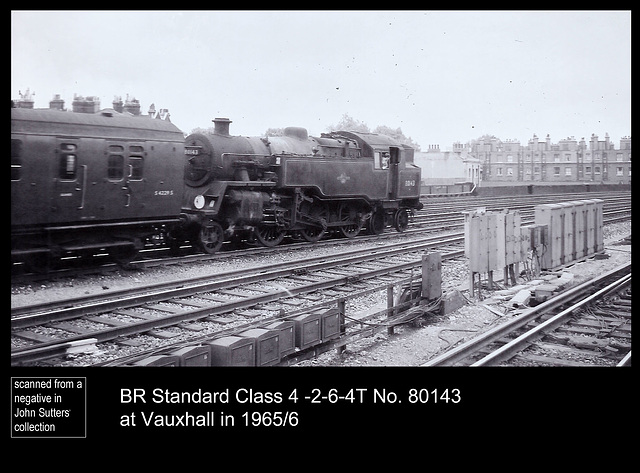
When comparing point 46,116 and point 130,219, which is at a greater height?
point 46,116

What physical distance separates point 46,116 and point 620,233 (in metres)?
16.2

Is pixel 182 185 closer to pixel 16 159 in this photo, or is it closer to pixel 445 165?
pixel 16 159

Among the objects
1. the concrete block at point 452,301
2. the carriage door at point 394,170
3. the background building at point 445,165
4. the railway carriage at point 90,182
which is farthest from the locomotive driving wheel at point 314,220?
the background building at point 445,165

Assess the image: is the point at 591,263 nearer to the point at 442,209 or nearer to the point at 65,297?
the point at 65,297

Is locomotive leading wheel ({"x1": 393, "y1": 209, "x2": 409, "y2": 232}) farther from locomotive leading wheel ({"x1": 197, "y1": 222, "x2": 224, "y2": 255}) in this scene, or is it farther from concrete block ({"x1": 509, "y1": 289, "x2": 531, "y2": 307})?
concrete block ({"x1": 509, "y1": 289, "x2": 531, "y2": 307})

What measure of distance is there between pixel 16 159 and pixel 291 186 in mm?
6963

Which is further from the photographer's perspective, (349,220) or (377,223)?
(377,223)

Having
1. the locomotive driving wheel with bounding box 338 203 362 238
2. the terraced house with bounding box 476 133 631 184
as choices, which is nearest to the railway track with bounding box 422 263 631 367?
→ the locomotive driving wheel with bounding box 338 203 362 238

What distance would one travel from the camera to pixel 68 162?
9.13 m

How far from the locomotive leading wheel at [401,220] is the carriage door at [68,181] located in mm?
10584

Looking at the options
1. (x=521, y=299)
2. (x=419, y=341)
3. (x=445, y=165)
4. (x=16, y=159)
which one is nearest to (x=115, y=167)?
(x=16, y=159)

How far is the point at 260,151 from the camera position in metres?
14.2

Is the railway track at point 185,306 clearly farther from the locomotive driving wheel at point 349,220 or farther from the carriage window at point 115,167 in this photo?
the locomotive driving wheel at point 349,220
